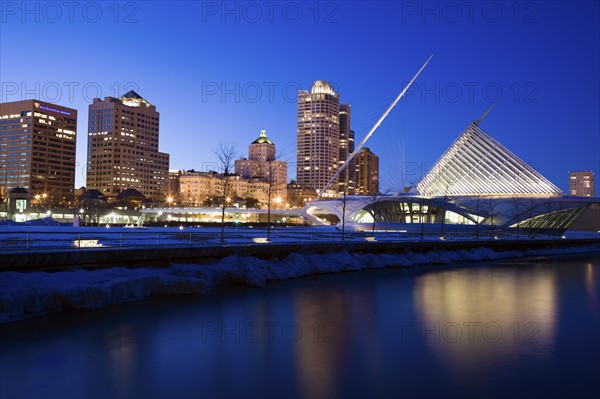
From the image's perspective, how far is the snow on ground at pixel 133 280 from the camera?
13.9 metres

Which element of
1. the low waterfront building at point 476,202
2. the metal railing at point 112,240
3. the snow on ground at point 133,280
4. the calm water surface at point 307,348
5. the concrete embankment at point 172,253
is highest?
the low waterfront building at point 476,202

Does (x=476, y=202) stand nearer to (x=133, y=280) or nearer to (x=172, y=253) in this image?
(x=172, y=253)

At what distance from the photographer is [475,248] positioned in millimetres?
42562

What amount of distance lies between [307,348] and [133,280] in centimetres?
766

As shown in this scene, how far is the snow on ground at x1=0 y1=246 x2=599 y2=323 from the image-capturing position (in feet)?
45.4

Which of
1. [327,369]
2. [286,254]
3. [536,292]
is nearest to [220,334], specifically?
[327,369]

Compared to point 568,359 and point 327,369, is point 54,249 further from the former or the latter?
point 568,359

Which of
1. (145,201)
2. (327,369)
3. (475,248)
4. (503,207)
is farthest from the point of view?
(145,201)

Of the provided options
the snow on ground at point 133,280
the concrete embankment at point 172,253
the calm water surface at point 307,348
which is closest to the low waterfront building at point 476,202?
the concrete embankment at point 172,253

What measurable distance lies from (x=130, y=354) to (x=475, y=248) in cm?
3642

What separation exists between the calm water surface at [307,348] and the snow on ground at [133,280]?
0.58 meters

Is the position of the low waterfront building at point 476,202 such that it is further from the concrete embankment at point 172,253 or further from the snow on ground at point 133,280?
the snow on ground at point 133,280

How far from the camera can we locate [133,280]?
16.9 metres

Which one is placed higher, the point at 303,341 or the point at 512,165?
the point at 512,165
